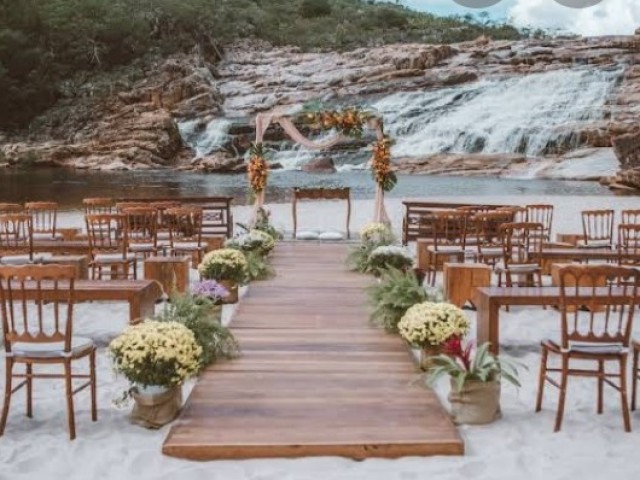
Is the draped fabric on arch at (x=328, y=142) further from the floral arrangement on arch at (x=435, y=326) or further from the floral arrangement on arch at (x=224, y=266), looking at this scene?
the floral arrangement on arch at (x=435, y=326)

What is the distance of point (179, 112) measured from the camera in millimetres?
50688

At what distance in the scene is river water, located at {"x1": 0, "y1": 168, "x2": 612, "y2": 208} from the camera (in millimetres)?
26969

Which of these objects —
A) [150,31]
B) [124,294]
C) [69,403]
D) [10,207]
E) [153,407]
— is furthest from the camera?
[150,31]

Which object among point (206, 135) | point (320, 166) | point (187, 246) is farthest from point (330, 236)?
point (206, 135)

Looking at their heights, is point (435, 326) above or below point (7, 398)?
above

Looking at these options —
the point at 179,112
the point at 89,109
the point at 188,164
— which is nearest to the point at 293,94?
the point at 179,112

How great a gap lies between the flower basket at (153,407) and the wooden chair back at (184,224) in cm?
534

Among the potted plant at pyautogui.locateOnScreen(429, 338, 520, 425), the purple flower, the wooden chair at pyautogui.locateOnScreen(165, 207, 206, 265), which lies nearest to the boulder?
the wooden chair at pyautogui.locateOnScreen(165, 207, 206, 265)

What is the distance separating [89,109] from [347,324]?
51.9 metres

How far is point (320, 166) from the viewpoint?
38.1 meters

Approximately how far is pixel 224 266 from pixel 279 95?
4437cm

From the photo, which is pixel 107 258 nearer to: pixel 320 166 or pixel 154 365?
pixel 154 365

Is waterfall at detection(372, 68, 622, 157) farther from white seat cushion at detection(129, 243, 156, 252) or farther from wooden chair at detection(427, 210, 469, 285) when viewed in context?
white seat cushion at detection(129, 243, 156, 252)

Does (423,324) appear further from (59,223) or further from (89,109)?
(89,109)
